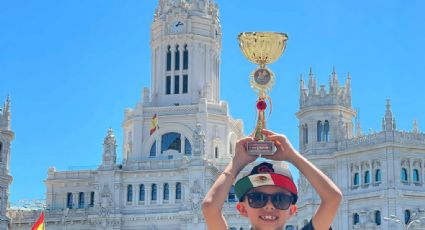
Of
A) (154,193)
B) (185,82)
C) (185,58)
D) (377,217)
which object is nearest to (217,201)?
(377,217)

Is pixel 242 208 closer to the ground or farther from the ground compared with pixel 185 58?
closer to the ground

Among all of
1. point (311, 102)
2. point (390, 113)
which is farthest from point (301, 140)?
point (390, 113)

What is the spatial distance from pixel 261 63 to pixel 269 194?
1357 mm

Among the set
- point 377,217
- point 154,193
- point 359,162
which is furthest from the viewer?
point 154,193

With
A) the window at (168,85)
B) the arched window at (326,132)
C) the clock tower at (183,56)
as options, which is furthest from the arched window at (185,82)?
the arched window at (326,132)

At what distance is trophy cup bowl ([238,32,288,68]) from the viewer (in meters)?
9.06

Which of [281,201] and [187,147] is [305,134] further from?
[281,201]

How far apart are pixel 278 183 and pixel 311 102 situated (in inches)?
2740

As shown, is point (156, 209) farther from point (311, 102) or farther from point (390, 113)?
point (390, 113)

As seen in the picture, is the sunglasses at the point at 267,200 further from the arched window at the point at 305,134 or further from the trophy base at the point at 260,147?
the arched window at the point at 305,134

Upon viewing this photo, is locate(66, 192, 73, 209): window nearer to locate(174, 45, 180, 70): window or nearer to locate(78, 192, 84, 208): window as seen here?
locate(78, 192, 84, 208): window

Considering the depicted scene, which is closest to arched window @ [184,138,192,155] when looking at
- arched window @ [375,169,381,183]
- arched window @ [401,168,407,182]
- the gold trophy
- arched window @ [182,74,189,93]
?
arched window @ [182,74,189,93]

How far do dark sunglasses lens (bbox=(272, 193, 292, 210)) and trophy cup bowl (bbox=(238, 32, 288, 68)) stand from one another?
1380 mm

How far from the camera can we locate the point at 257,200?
8828mm
